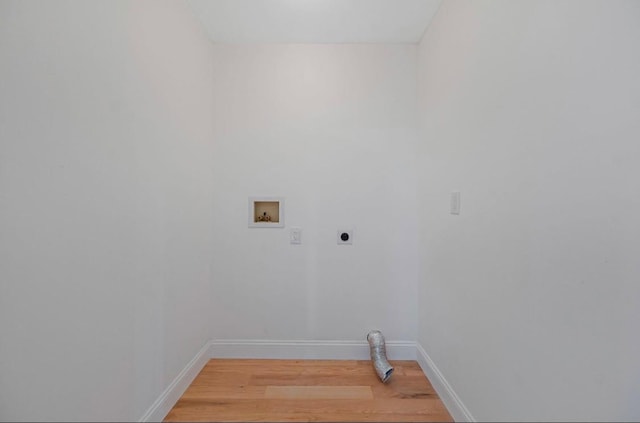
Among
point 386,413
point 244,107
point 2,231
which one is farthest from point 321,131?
point 386,413

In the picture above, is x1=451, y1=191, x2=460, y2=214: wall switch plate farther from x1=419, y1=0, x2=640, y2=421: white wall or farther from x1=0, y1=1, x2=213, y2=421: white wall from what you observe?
x1=0, y1=1, x2=213, y2=421: white wall

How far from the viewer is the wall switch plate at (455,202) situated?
1380mm

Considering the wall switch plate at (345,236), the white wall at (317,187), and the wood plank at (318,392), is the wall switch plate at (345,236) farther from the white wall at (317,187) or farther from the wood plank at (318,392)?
the wood plank at (318,392)

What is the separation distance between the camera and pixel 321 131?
6.39 ft

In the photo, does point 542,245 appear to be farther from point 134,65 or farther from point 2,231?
point 134,65

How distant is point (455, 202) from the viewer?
4.61 ft

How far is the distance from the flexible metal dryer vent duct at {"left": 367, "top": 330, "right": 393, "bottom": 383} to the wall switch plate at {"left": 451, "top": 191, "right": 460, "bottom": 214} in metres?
1.04

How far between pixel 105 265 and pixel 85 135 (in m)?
0.48

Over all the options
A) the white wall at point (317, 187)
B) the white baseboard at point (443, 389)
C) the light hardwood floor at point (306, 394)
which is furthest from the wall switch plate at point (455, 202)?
the light hardwood floor at point (306, 394)

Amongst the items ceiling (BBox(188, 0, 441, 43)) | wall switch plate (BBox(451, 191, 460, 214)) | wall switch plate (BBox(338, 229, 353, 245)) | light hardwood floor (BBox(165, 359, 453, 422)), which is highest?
ceiling (BBox(188, 0, 441, 43))

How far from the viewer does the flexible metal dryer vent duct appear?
66.3 inches

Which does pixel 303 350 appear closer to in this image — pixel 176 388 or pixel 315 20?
pixel 176 388

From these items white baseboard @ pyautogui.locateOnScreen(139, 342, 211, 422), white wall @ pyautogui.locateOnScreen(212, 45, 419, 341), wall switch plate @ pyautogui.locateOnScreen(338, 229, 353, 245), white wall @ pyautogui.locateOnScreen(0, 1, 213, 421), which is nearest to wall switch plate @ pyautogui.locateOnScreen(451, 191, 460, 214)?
white wall @ pyautogui.locateOnScreen(212, 45, 419, 341)

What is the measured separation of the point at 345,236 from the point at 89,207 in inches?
57.2
